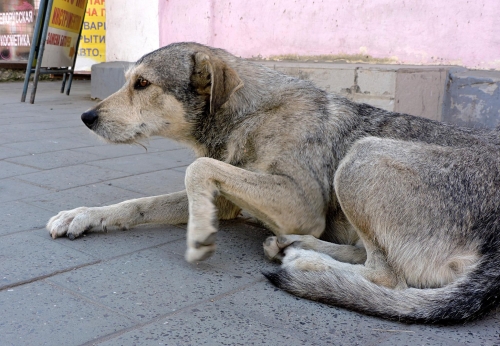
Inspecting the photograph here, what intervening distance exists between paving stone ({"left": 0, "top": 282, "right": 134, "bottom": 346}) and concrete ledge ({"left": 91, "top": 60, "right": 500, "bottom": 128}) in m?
3.88

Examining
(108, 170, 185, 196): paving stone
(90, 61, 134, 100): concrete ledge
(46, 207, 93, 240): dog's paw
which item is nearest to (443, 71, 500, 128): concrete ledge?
(108, 170, 185, 196): paving stone

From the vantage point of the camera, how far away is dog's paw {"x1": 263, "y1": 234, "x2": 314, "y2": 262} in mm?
3361

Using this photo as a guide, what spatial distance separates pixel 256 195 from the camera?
11.0 feet

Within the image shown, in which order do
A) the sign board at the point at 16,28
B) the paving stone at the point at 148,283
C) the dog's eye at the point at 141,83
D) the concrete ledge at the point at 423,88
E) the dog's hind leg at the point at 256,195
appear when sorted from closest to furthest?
the paving stone at the point at 148,283
the dog's hind leg at the point at 256,195
the dog's eye at the point at 141,83
the concrete ledge at the point at 423,88
the sign board at the point at 16,28

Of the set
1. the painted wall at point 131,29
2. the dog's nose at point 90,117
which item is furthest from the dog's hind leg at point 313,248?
the painted wall at point 131,29

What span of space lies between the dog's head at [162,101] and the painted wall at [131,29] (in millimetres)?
5592

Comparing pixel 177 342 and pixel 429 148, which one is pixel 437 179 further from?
pixel 177 342

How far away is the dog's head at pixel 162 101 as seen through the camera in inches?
150

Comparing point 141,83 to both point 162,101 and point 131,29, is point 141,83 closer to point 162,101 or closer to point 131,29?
point 162,101

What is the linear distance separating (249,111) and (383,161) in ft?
3.19

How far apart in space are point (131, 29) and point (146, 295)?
299 inches

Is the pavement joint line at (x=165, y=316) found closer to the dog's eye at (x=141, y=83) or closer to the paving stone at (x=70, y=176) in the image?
the dog's eye at (x=141, y=83)

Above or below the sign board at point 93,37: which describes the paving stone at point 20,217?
below

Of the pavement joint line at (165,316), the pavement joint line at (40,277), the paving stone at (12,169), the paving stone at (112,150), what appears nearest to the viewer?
the pavement joint line at (165,316)
